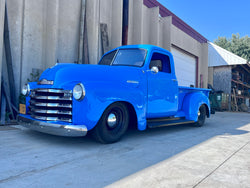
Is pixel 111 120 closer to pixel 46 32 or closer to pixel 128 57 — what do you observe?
pixel 128 57

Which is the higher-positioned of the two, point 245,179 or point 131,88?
point 131,88

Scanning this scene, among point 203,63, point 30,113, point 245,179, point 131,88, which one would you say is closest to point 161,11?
point 203,63

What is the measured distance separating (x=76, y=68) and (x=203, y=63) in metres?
17.2

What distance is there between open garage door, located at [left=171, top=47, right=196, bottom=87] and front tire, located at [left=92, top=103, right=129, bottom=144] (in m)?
10.9

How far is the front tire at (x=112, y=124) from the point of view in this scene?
3660 millimetres

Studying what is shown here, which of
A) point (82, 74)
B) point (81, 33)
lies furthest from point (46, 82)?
point (81, 33)

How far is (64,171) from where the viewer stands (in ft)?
8.24

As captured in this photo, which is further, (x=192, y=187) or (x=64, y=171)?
(x=64, y=171)

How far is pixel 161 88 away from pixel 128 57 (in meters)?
1.02

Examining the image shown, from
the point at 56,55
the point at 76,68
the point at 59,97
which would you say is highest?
the point at 56,55

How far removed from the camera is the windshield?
4.67 meters

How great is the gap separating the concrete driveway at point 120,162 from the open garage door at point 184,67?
35.2 ft

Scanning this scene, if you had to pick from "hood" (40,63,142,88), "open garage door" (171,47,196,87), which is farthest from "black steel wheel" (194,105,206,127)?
"open garage door" (171,47,196,87)

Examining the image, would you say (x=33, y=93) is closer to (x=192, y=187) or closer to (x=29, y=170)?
(x=29, y=170)
